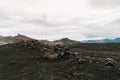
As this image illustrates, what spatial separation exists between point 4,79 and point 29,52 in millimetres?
7763

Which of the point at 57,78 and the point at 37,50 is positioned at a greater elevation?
the point at 37,50

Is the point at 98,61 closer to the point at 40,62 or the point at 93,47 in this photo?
the point at 40,62

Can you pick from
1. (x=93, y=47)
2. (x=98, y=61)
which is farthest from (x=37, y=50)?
(x=93, y=47)

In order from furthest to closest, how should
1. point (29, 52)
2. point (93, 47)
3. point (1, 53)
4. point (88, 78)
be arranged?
point (93, 47) < point (1, 53) < point (29, 52) < point (88, 78)

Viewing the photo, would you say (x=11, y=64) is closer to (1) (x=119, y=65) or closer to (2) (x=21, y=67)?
(2) (x=21, y=67)

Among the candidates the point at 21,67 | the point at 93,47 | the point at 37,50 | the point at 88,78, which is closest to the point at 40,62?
the point at 21,67

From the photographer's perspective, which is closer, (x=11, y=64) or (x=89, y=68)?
(x=89, y=68)

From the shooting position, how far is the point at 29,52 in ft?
105

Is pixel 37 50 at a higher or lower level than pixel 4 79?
higher

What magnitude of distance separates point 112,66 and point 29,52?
33.5 feet

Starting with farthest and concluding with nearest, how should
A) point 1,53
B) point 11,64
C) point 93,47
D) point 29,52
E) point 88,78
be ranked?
point 93,47, point 1,53, point 29,52, point 11,64, point 88,78

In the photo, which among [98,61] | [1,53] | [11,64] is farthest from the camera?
[1,53]

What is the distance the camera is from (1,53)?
34.4 metres

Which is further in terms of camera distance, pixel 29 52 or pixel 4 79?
pixel 29 52
